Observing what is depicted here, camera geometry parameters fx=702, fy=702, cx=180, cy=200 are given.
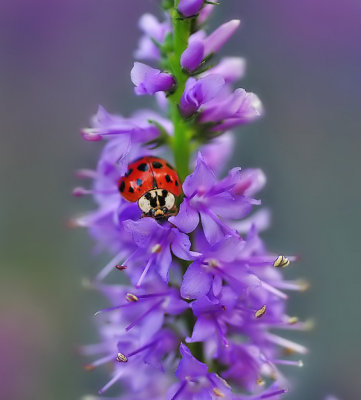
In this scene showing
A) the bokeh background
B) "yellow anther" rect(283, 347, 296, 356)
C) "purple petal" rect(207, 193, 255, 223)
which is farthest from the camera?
the bokeh background

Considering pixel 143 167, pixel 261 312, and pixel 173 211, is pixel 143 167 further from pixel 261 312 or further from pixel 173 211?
pixel 261 312

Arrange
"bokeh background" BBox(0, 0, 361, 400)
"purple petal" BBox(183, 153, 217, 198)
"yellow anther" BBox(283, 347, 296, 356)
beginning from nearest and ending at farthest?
"purple petal" BBox(183, 153, 217, 198)
"yellow anther" BBox(283, 347, 296, 356)
"bokeh background" BBox(0, 0, 361, 400)

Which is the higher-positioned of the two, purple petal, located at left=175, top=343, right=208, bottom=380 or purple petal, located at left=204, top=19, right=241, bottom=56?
purple petal, located at left=204, top=19, right=241, bottom=56

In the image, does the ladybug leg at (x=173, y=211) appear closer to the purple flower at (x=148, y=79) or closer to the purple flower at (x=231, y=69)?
the purple flower at (x=148, y=79)

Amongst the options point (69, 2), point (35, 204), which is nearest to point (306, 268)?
point (35, 204)

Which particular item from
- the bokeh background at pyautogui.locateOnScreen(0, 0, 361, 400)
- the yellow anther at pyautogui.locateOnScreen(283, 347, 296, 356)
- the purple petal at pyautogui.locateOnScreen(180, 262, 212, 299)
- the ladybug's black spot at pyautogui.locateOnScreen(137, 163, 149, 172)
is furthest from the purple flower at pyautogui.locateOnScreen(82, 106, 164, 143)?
the bokeh background at pyautogui.locateOnScreen(0, 0, 361, 400)

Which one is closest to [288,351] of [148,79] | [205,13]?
[148,79]

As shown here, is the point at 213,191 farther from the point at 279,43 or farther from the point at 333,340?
the point at 279,43

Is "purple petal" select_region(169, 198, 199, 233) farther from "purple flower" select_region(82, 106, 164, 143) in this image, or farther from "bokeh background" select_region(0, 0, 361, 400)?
"bokeh background" select_region(0, 0, 361, 400)
